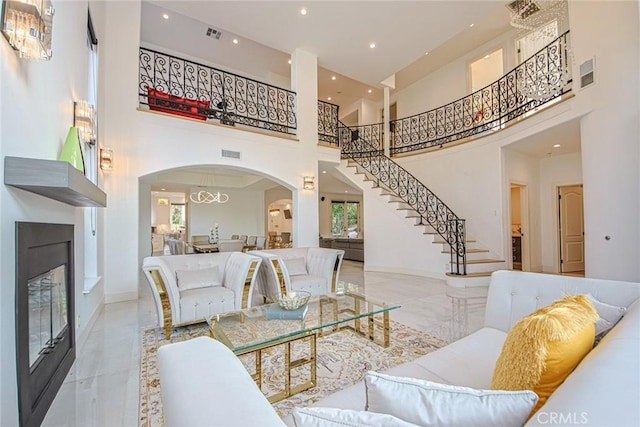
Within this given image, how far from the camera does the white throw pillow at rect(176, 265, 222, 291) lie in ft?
11.5

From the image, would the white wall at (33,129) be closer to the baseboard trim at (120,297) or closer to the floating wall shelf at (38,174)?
the floating wall shelf at (38,174)

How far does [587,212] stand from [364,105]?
8251 millimetres

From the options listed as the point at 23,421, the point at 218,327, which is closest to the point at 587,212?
the point at 218,327

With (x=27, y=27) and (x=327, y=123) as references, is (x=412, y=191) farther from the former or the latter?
(x=27, y=27)

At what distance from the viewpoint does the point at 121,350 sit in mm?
2811

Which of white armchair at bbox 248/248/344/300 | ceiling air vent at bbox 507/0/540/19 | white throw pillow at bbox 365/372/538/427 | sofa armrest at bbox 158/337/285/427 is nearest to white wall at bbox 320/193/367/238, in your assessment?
white armchair at bbox 248/248/344/300

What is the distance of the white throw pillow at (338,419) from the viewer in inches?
24.9

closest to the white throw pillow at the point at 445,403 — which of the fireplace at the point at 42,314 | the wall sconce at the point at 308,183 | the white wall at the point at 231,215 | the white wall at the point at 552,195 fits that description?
the fireplace at the point at 42,314

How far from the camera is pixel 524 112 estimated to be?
5.74m

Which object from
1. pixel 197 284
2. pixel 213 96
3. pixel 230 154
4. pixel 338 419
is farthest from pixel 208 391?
pixel 213 96

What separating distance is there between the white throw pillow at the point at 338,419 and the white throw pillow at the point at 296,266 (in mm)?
3921

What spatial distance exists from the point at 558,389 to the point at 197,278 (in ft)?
11.8

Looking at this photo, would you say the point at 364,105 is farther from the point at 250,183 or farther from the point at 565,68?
the point at 565,68

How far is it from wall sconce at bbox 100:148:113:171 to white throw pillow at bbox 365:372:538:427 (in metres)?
5.00
